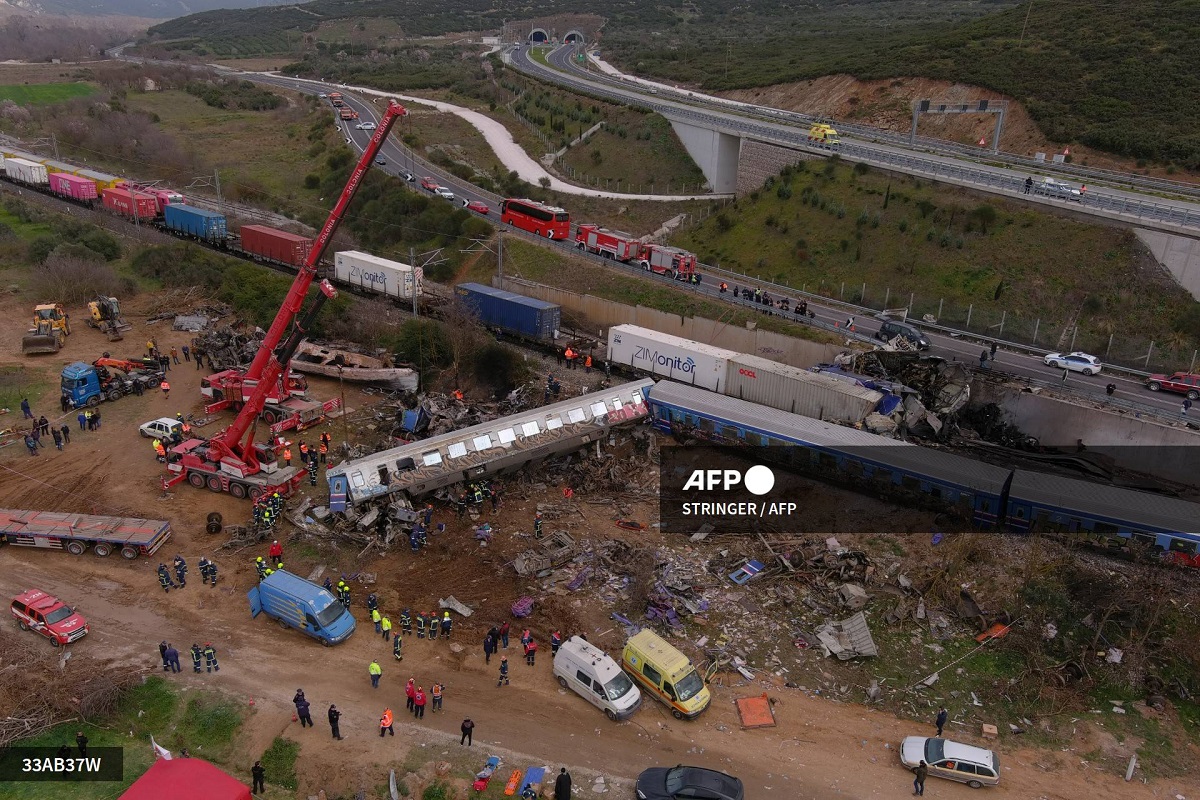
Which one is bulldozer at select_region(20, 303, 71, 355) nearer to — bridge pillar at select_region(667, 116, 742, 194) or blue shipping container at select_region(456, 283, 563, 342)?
blue shipping container at select_region(456, 283, 563, 342)

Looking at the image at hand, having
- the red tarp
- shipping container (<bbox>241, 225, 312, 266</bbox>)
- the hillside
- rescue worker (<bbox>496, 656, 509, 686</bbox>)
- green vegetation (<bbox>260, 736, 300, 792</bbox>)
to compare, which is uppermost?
the hillside

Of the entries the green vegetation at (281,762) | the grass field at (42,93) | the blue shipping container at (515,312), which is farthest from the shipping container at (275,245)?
the grass field at (42,93)

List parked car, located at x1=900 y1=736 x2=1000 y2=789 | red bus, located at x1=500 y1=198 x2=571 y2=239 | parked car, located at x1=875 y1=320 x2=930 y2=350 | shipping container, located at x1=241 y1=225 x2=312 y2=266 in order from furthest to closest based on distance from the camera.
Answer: red bus, located at x1=500 y1=198 x2=571 y2=239
shipping container, located at x1=241 y1=225 x2=312 y2=266
parked car, located at x1=875 y1=320 x2=930 y2=350
parked car, located at x1=900 y1=736 x2=1000 y2=789

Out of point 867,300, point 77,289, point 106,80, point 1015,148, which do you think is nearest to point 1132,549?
point 867,300

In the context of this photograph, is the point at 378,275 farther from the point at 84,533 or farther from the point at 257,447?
the point at 84,533

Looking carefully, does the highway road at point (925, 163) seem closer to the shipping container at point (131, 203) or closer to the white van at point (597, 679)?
the white van at point (597, 679)

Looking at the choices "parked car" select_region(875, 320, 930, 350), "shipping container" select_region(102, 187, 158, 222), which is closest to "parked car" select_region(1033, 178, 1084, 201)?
"parked car" select_region(875, 320, 930, 350)
